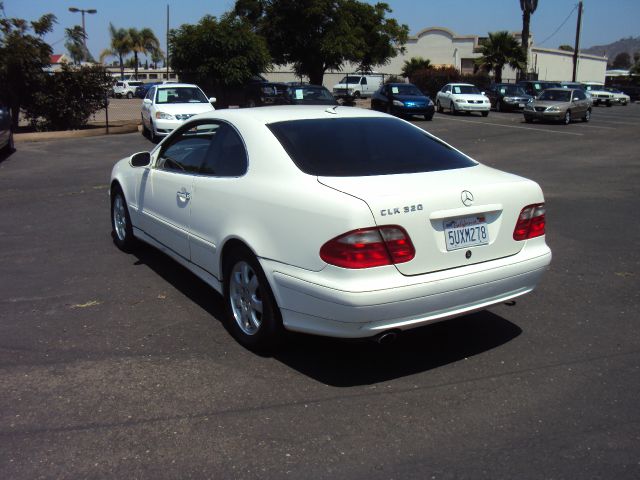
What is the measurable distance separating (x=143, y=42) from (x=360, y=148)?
85.9 m

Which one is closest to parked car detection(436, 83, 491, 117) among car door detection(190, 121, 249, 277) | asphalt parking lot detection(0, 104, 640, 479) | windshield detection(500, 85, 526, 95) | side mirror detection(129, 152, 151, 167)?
windshield detection(500, 85, 526, 95)

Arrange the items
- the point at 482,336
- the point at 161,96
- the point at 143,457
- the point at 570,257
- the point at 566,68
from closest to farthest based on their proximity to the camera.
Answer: the point at 143,457, the point at 482,336, the point at 570,257, the point at 161,96, the point at 566,68

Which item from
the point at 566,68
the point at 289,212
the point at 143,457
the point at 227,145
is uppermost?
the point at 566,68

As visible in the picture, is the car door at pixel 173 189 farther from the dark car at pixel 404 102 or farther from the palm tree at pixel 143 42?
the palm tree at pixel 143 42

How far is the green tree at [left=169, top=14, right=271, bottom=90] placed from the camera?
1104 inches

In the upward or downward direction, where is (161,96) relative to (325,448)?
upward

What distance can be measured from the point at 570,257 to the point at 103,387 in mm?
4819

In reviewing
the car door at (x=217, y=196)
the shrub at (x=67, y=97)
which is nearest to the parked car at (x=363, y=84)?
the shrub at (x=67, y=97)

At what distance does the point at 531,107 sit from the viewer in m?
26.8

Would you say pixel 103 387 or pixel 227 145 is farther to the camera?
pixel 227 145

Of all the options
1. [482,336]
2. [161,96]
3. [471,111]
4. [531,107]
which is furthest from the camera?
[471,111]

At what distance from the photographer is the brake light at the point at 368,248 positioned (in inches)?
141

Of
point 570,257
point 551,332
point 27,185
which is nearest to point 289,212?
point 551,332

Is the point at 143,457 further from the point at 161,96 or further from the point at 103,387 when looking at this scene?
the point at 161,96
